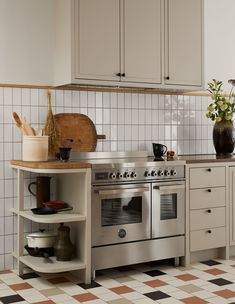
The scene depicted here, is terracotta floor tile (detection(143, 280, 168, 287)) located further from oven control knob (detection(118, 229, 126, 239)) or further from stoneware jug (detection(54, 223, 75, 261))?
stoneware jug (detection(54, 223, 75, 261))

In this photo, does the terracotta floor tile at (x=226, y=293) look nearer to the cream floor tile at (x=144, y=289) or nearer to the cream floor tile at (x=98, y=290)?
the cream floor tile at (x=144, y=289)

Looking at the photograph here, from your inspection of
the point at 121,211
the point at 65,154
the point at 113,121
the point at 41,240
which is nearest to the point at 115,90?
the point at 113,121

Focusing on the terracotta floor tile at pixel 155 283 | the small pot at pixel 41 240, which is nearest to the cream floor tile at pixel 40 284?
the small pot at pixel 41 240

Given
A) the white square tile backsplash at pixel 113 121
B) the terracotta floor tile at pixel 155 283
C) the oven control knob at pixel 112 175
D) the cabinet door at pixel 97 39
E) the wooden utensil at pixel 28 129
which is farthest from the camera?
the white square tile backsplash at pixel 113 121

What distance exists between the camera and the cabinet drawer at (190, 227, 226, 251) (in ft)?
14.5

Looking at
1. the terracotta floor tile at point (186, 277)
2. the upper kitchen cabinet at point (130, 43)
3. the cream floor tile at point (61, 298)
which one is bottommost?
the cream floor tile at point (61, 298)

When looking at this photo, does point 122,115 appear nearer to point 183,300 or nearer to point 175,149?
point 175,149

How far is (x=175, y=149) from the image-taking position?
5.10 metres

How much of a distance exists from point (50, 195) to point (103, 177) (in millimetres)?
712

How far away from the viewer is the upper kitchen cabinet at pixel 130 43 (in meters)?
4.20

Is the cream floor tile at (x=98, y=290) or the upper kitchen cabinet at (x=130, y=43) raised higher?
the upper kitchen cabinet at (x=130, y=43)

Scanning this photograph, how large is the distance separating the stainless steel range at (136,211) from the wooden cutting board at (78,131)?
21 centimetres

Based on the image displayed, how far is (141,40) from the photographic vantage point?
14.7ft

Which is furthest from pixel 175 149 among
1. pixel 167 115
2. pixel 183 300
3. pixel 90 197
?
pixel 183 300
